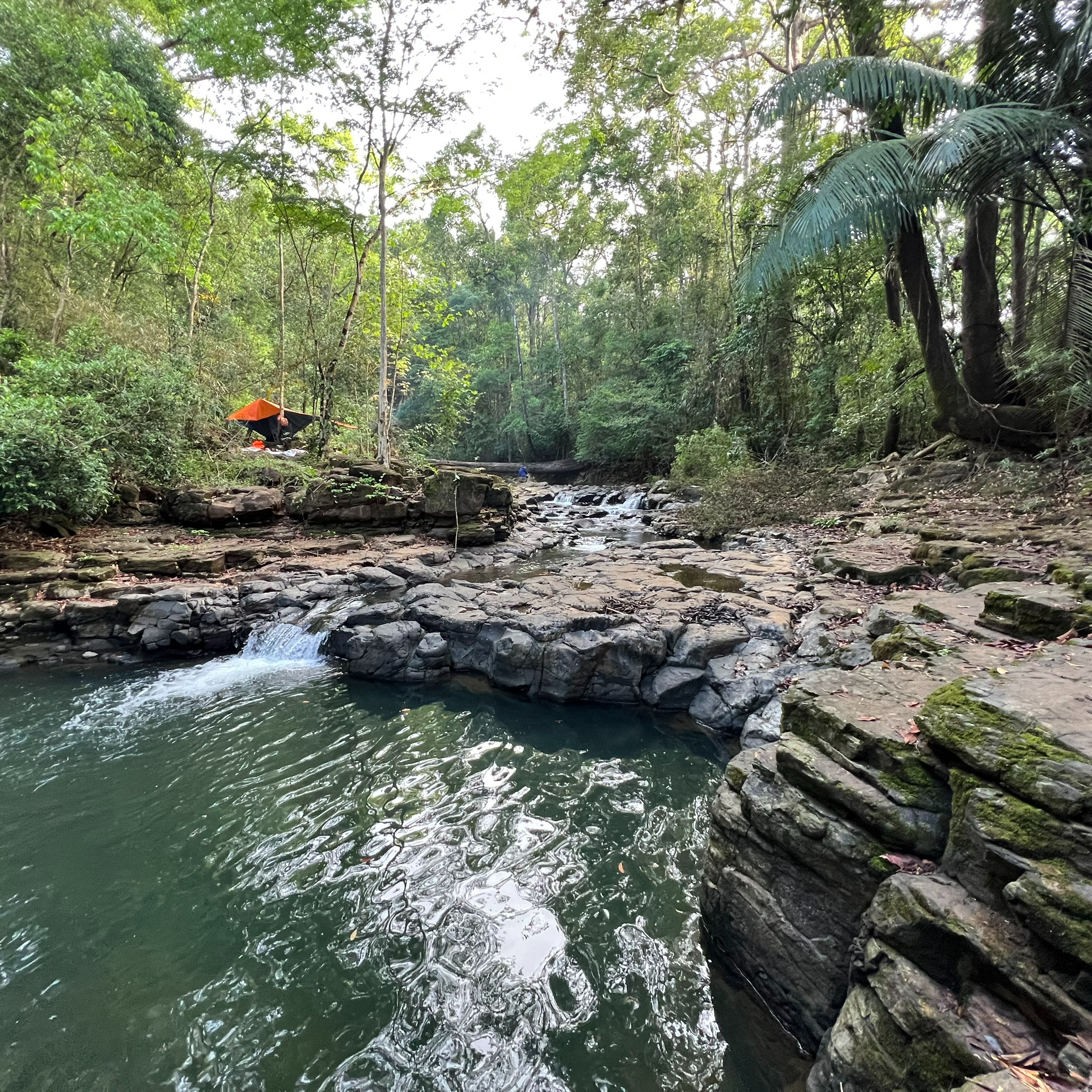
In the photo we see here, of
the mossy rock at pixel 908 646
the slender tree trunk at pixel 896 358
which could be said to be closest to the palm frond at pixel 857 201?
the slender tree trunk at pixel 896 358

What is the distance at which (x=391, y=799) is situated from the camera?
3.68m

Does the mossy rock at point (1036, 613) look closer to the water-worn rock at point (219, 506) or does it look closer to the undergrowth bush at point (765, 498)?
the undergrowth bush at point (765, 498)

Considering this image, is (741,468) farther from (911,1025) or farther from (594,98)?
(594,98)

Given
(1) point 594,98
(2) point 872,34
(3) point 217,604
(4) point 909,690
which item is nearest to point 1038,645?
(4) point 909,690

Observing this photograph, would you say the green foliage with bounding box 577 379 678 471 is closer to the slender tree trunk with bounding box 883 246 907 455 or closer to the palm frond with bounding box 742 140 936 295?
the slender tree trunk with bounding box 883 246 907 455

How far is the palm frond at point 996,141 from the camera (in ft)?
16.5

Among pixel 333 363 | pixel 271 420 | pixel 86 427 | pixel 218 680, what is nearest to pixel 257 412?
pixel 271 420

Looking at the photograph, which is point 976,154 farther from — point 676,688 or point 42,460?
point 42,460

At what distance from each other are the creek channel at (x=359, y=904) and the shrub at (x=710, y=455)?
9.76m

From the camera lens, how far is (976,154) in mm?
5305

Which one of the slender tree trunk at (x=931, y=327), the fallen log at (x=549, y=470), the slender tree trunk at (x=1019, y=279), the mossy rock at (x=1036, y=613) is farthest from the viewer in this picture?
the fallen log at (x=549, y=470)

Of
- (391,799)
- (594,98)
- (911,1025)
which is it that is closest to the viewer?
(911,1025)

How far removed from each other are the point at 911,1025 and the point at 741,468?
451 inches

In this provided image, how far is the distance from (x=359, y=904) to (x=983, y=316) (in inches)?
411
